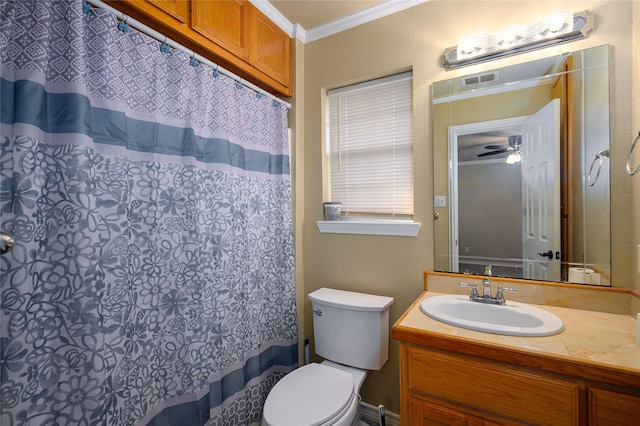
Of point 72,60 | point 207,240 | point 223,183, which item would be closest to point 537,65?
point 223,183

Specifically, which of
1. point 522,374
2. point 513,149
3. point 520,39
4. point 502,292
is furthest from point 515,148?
point 522,374

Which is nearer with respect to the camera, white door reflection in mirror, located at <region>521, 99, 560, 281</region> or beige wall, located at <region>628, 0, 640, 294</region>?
beige wall, located at <region>628, 0, 640, 294</region>

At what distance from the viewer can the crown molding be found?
1.74m

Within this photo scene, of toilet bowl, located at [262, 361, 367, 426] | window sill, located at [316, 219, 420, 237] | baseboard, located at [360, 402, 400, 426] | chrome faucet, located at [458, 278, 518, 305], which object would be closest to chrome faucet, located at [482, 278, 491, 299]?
chrome faucet, located at [458, 278, 518, 305]

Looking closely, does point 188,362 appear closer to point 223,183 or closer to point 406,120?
point 223,183

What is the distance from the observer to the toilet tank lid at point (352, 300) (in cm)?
160

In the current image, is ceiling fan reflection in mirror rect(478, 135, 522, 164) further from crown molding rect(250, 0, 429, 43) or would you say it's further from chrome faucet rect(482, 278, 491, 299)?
crown molding rect(250, 0, 429, 43)

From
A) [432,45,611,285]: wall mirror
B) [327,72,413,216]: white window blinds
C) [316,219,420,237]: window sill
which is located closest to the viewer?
[432,45,611,285]: wall mirror

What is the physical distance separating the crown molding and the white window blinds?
0.37m

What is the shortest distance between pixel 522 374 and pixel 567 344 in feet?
0.65

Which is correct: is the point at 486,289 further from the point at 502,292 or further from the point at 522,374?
the point at 522,374

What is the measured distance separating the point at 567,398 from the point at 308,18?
2282 mm

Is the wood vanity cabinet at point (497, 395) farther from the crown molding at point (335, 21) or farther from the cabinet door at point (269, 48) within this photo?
the crown molding at point (335, 21)

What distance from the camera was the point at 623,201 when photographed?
1.28m
